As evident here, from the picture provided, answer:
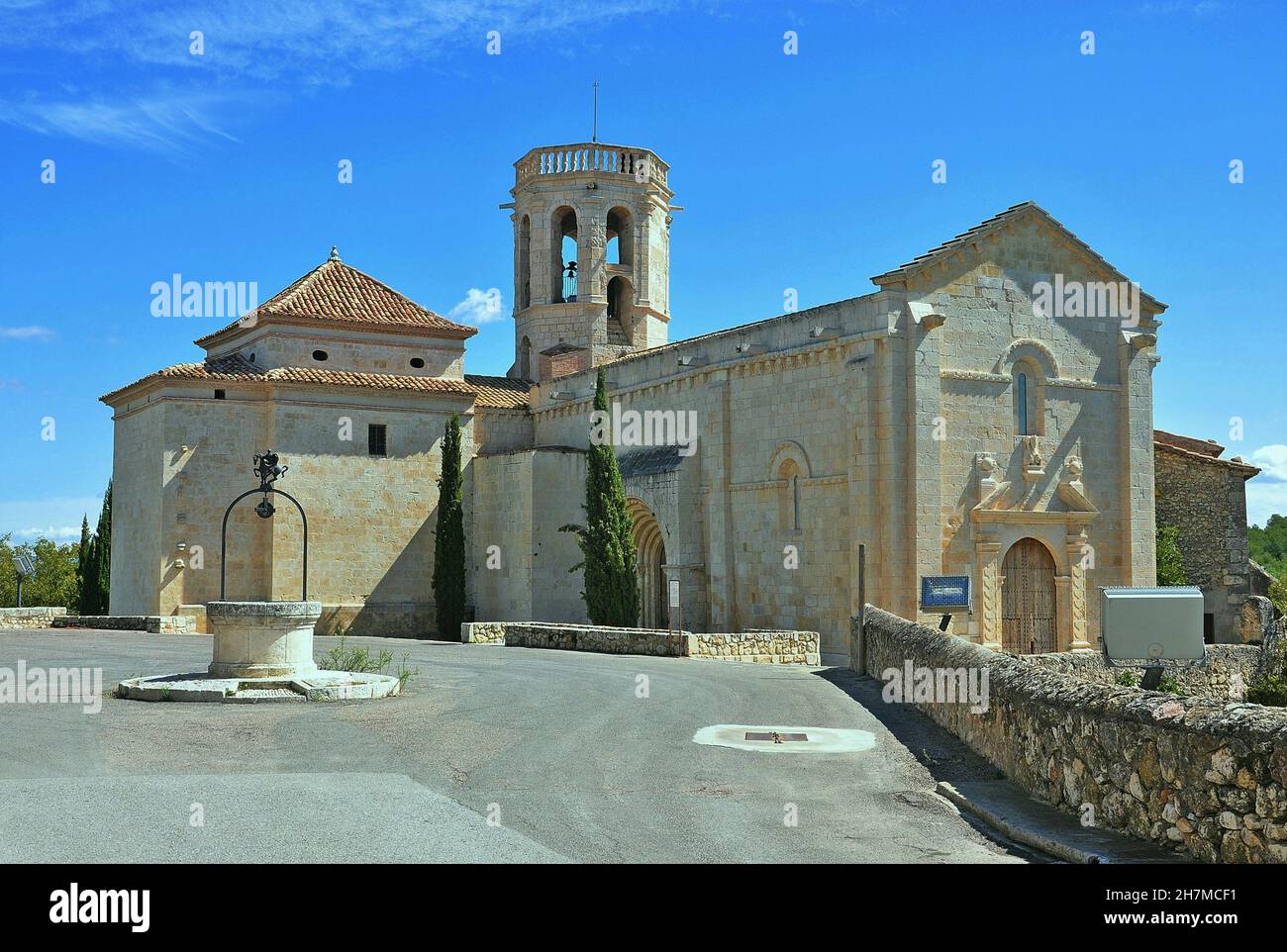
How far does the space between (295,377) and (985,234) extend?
18844mm

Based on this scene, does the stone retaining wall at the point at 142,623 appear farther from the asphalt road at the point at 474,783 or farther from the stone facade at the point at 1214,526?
the stone facade at the point at 1214,526

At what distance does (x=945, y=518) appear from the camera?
28.9 m

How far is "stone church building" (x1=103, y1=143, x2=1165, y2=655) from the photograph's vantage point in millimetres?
29094

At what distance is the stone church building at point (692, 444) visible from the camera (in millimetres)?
29094

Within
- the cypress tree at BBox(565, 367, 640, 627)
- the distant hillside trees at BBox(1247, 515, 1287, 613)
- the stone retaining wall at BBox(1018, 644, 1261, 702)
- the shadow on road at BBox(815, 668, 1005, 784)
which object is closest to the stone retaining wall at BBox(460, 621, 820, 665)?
the cypress tree at BBox(565, 367, 640, 627)

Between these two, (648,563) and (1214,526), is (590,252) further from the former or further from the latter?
(1214,526)

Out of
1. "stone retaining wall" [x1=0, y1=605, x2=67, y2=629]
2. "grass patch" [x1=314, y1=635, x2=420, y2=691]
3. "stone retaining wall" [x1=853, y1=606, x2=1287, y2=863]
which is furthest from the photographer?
"stone retaining wall" [x1=0, y1=605, x2=67, y2=629]

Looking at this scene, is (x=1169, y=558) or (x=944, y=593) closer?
(x=944, y=593)

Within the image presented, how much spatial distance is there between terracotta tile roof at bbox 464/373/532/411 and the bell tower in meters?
0.98

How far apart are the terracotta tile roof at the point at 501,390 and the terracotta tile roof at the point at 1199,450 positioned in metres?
19.5

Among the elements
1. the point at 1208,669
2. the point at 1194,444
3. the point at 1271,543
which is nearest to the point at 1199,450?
the point at 1194,444

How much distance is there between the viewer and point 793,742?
14047mm

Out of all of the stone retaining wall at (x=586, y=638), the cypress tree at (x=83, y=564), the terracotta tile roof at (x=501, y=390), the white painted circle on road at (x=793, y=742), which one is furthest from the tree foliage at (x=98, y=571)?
the white painted circle on road at (x=793, y=742)

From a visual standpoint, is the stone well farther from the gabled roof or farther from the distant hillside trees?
the distant hillside trees
